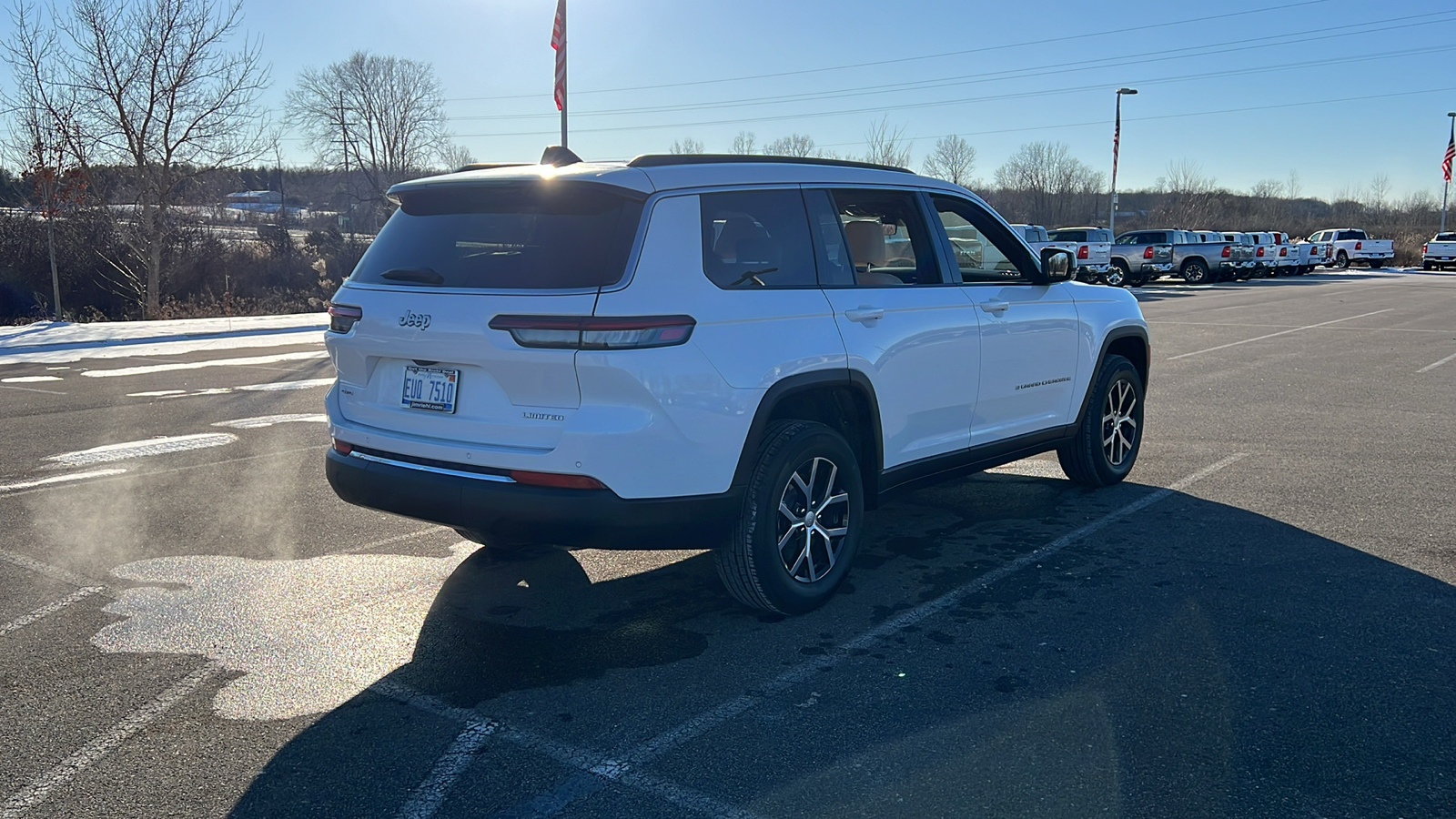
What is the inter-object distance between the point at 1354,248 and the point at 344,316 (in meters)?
61.8

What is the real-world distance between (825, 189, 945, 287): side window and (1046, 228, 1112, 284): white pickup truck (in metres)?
31.3

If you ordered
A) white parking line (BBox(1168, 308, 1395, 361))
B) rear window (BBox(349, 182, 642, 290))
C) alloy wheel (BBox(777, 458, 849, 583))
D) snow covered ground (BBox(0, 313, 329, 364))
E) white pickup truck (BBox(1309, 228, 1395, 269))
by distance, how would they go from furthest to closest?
white pickup truck (BBox(1309, 228, 1395, 269))
snow covered ground (BBox(0, 313, 329, 364))
white parking line (BBox(1168, 308, 1395, 361))
alloy wheel (BBox(777, 458, 849, 583))
rear window (BBox(349, 182, 642, 290))

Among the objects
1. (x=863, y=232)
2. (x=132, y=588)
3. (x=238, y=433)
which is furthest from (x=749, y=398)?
(x=238, y=433)

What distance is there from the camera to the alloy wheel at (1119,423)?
22.6ft

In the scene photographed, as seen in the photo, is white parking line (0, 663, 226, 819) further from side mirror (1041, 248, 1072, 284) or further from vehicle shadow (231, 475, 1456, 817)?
side mirror (1041, 248, 1072, 284)

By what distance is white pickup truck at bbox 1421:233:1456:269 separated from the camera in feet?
172

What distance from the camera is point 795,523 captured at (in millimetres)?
4621

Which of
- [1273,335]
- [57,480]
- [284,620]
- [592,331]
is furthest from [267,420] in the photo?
[1273,335]

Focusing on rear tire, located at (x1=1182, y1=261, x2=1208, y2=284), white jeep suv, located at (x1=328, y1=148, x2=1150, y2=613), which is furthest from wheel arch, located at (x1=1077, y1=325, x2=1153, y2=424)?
rear tire, located at (x1=1182, y1=261, x2=1208, y2=284)

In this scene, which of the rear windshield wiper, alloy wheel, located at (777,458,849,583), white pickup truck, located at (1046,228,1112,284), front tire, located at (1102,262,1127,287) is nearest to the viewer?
the rear windshield wiper

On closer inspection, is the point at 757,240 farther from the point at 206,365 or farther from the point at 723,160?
the point at 206,365

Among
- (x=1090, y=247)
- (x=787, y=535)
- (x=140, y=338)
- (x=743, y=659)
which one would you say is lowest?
(x=743, y=659)

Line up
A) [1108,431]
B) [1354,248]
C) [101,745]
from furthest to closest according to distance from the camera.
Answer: [1354,248] < [1108,431] < [101,745]

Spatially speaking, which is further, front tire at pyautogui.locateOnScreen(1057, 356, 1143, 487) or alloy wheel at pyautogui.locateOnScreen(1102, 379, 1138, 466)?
alloy wheel at pyautogui.locateOnScreen(1102, 379, 1138, 466)
